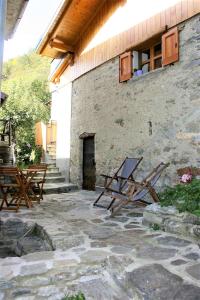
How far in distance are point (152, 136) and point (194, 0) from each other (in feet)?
9.85

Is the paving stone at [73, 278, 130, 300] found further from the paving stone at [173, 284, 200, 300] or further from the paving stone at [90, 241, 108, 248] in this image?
the paving stone at [90, 241, 108, 248]

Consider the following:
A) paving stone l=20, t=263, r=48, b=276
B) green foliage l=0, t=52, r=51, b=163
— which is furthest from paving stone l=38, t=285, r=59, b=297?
green foliage l=0, t=52, r=51, b=163

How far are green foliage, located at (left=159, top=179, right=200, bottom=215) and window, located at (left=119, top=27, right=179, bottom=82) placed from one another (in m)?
3.06

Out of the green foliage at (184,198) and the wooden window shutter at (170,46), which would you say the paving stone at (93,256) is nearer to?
the green foliage at (184,198)

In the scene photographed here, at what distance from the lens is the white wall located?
10.8 metres

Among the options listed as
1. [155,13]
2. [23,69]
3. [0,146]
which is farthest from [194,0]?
[23,69]

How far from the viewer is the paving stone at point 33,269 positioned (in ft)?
9.00

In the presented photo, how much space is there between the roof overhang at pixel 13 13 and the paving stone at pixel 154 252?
10.7 feet

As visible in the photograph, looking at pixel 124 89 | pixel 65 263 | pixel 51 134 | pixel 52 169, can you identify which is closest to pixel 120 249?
pixel 65 263

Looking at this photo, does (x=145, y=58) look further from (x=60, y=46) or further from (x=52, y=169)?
(x=52, y=169)

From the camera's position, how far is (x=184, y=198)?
4527 mm

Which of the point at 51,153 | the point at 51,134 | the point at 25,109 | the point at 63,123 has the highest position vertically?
the point at 25,109

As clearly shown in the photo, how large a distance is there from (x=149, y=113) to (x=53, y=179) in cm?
459

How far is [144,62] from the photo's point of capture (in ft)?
25.3
